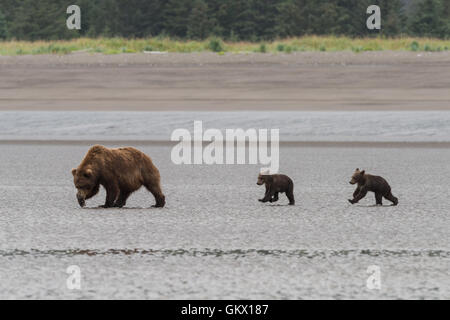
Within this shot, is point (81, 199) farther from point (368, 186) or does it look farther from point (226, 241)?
point (368, 186)

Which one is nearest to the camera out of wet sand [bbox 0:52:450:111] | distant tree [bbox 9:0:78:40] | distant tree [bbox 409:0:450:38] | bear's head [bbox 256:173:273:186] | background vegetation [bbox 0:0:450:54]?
bear's head [bbox 256:173:273:186]

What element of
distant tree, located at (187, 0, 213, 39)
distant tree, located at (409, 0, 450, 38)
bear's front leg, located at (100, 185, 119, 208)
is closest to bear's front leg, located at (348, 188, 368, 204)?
bear's front leg, located at (100, 185, 119, 208)

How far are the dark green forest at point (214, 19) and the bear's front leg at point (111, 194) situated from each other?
189 feet

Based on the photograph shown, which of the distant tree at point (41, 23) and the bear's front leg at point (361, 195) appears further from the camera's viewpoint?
the distant tree at point (41, 23)

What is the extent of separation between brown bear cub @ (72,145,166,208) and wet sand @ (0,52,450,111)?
15.9 m

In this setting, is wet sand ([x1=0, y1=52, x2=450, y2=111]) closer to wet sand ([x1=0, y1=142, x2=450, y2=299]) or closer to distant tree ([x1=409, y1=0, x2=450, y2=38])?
wet sand ([x1=0, y1=142, x2=450, y2=299])

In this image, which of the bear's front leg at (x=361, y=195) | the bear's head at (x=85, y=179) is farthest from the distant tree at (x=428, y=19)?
the bear's head at (x=85, y=179)

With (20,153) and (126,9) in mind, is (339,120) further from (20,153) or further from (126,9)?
(126,9)

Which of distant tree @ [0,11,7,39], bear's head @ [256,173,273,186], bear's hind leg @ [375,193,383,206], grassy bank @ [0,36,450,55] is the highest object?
distant tree @ [0,11,7,39]

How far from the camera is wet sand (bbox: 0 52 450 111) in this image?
27312 millimetres

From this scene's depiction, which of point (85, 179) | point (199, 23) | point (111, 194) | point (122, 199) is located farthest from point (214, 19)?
point (85, 179)

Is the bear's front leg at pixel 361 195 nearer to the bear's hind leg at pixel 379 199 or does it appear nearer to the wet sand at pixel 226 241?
the wet sand at pixel 226 241

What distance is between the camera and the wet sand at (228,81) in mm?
27312

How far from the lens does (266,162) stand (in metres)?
15.8
